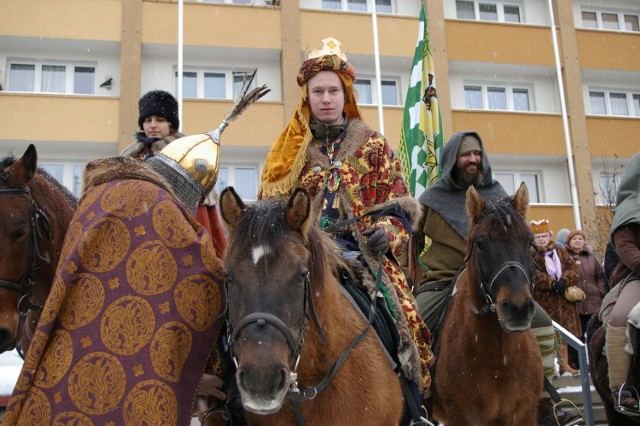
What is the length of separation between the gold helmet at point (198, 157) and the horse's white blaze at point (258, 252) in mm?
697

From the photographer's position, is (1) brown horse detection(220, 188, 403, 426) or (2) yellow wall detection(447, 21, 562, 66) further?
(2) yellow wall detection(447, 21, 562, 66)

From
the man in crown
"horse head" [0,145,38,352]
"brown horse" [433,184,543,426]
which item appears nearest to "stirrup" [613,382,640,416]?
"brown horse" [433,184,543,426]

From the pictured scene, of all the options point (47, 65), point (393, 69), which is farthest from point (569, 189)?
point (47, 65)

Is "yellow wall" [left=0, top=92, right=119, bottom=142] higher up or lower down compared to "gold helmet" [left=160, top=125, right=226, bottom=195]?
higher up

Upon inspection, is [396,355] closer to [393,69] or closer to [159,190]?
[159,190]

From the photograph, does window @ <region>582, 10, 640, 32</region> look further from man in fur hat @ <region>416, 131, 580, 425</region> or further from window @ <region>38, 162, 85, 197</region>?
man in fur hat @ <region>416, 131, 580, 425</region>

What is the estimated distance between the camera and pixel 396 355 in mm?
3729

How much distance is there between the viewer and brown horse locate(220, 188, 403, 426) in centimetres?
249

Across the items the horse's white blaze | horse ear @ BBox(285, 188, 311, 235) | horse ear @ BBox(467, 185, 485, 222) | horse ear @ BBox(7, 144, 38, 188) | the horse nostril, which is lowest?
the horse nostril

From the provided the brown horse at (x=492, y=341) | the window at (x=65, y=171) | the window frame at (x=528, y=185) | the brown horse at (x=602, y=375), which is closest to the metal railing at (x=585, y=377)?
the brown horse at (x=602, y=375)

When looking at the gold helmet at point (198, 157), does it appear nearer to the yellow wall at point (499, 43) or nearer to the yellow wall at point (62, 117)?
the yellow wall at point (62, 117)

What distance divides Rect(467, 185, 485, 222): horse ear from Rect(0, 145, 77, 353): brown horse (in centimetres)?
299

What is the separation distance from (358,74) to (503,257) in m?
16.6

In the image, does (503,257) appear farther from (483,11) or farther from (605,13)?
(605,13)
